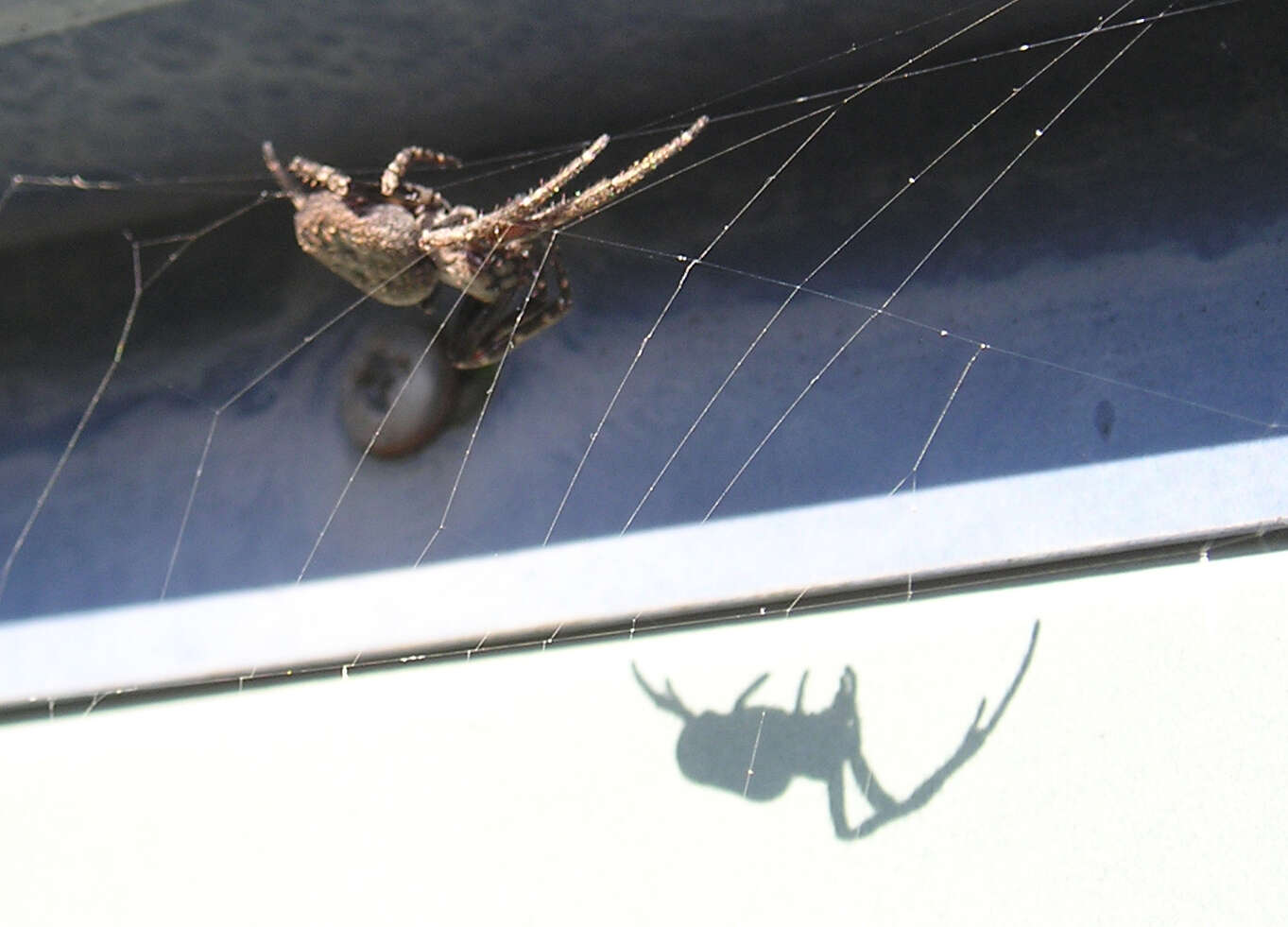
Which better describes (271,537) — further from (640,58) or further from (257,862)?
(640,58)

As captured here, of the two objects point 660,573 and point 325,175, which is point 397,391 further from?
point 660,573

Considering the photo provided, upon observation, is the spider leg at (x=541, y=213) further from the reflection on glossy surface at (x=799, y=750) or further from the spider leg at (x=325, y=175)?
the reflection on glossy surface at (x=799, y=750)

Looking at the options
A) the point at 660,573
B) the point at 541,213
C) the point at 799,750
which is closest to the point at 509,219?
the point at 541,213

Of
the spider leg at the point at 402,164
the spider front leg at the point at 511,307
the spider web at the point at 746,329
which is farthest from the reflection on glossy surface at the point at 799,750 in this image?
the spider leg at the point at 402,164

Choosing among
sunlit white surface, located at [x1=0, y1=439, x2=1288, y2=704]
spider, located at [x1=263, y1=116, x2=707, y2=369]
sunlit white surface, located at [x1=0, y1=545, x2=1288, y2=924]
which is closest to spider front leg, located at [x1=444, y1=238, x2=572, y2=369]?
spider, located at [x1=263, y1=116, x2=707, y2=369]

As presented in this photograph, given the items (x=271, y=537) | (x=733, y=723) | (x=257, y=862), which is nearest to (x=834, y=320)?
(x=733, y=723)
